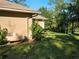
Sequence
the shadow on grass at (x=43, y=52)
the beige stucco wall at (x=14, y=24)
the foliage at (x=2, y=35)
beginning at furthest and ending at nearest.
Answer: the beige stucco wall at (x=14, y=24), the foliage at (x=2, y=35), the shadow on grass at (x=43, y=52)

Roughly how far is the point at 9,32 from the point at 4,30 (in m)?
0.76

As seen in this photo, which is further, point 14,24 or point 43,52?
point 14,24

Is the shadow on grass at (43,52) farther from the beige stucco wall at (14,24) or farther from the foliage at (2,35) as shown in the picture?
the beige stucco wall at (14,24)

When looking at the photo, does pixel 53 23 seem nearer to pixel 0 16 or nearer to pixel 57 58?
pixel 0 16

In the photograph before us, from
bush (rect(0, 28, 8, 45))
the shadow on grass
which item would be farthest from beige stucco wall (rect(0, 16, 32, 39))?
the shadow on grass

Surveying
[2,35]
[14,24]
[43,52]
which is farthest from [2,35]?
[43,52]

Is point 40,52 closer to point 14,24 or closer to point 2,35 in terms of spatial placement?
point 2,35

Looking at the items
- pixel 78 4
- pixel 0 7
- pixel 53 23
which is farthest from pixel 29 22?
pixel 53 23

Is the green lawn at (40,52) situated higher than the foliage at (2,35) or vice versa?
the foliage at (2,35)

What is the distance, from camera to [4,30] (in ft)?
49.1

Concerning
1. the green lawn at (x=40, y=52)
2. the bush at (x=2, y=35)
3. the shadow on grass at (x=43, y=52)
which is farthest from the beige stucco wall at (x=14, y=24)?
the shadow on grass at (x=43, y=52)

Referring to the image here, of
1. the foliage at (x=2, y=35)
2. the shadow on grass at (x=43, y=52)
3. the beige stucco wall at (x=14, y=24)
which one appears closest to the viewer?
the shadow on grass at (x=43, y=52)

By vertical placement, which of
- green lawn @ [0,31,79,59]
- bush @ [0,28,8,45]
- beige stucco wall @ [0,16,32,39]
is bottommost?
green lawn @ [0,31,79,59]

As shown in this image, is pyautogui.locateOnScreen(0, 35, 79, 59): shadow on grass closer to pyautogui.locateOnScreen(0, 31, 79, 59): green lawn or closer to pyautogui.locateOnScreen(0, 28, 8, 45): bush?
pyautogui.locateOnScreen(0, 31, 79, 59): green lawn
